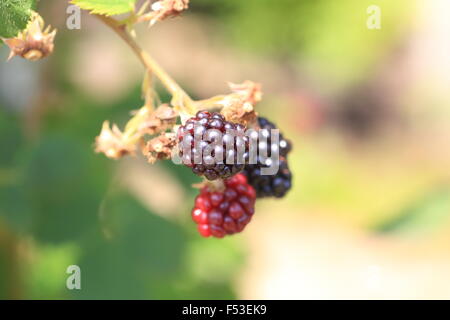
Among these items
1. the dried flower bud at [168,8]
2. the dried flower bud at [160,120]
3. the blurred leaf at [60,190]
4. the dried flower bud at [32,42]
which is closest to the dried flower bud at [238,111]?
the dried flower bud at [160,120]

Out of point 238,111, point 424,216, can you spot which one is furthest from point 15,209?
point 424,216

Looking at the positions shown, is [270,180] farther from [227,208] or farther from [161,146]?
[161,146]

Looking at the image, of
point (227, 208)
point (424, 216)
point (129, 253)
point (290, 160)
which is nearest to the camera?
point (227, 208)

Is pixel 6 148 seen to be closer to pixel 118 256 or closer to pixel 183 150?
pixel 118 256

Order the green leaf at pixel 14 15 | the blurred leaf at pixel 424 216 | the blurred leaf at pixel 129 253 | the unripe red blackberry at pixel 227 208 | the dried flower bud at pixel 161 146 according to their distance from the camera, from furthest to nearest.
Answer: the blurred leaf at pixel 424 216 → the blurred leaf at pixel 129 253 → the unripe red blackberry at pixel 227 208 → the dried flower bud at pixel 161 146 → the green leaf at pixel 14 15

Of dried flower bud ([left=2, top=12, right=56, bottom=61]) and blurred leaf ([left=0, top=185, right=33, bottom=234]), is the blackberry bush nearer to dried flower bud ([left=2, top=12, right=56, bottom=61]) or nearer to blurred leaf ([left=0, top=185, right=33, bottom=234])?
dried flower bud ([left=2, top=12, right=56, bottom=61])

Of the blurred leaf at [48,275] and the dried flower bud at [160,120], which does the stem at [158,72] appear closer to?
the dried flower bud at [160,120]

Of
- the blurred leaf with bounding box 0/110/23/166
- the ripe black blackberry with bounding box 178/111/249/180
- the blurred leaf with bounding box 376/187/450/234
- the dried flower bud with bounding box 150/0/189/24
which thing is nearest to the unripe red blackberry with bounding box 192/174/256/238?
the ripe black blackberry with bounding box 178/111/249/180
